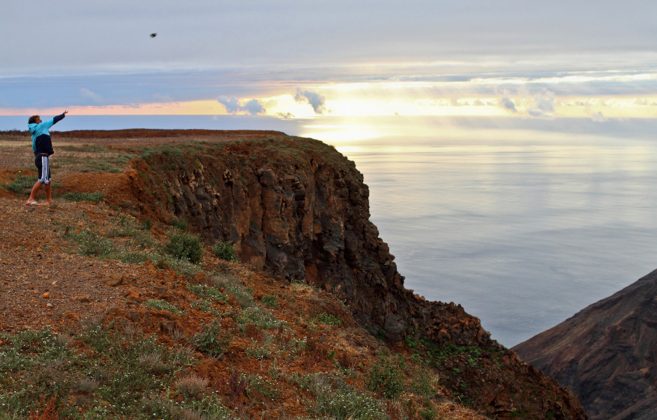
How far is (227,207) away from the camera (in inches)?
934

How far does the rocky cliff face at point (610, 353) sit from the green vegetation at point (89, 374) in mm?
85289

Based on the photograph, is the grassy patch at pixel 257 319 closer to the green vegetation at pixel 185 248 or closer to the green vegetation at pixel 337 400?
the green vegetation at pixel 337 400

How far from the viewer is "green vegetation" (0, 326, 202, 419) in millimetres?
6188

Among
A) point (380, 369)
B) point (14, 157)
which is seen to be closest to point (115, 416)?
point (380, 369)

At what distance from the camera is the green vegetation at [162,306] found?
8828 mm

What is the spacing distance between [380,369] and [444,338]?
22.4 meters

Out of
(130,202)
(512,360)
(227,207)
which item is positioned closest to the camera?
(130,202)

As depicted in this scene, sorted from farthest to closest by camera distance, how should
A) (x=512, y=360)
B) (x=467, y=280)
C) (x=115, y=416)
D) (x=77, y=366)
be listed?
(x=467, y=280), (x=512, y=360), (x=77, y=366), (x=115, y=416)

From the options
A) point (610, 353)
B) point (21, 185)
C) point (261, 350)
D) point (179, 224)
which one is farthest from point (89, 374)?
point (610, 353)

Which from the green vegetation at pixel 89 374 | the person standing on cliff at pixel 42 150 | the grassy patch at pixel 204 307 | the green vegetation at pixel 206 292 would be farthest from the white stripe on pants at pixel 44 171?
the green vegetation at pixel 89 374

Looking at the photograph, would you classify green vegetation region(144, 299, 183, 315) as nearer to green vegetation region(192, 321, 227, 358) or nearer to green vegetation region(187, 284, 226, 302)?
green vegetation region(192, 321, 227, 358)

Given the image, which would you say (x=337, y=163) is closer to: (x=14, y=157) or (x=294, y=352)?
(x=14, y=157)

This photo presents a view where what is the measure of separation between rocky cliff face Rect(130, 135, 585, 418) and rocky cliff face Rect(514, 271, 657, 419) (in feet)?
197

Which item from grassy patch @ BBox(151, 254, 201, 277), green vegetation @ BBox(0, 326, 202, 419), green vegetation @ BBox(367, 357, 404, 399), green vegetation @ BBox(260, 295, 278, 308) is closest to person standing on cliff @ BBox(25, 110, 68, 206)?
grassy patch @ BBox(151, 254, 201, 277)
